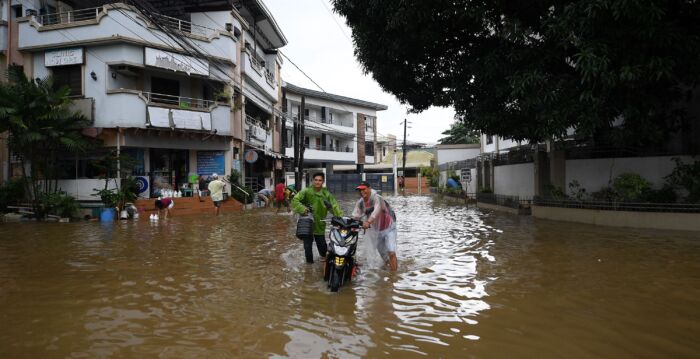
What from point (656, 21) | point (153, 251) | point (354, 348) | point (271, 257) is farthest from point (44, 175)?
point (656, 21)

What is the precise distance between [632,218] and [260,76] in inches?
795

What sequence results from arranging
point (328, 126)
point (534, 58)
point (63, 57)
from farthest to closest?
point (328, 126) < point (63, 57) < point (534, 58)

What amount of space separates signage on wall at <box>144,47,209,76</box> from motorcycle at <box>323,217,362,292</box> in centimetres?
1618

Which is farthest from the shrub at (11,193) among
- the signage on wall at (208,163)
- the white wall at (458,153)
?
the white wall at (458,153)

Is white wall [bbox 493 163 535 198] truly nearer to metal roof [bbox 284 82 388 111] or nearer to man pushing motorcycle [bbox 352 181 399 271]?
man pushing motorcycle [bbox 352 181 399 271]

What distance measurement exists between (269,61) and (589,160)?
73.6 feet

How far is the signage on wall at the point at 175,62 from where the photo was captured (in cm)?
1897

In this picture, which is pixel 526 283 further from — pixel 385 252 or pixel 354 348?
pixel 354 348

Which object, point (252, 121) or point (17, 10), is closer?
point (17, 10)

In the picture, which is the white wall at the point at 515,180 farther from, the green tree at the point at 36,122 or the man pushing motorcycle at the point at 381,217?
the green tree at the point at 36,122

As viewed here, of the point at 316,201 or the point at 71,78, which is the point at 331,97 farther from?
the point at 316,201

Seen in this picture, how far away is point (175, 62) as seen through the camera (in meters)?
19.6

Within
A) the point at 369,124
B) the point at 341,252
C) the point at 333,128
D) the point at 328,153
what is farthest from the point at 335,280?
the point at 369,124

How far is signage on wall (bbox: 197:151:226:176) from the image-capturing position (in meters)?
21.5
